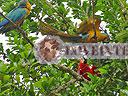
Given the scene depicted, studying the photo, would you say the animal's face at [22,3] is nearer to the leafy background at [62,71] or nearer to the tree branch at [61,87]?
the leafy background at [62,71]

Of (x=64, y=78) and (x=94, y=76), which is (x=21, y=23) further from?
(x=94, y=76)

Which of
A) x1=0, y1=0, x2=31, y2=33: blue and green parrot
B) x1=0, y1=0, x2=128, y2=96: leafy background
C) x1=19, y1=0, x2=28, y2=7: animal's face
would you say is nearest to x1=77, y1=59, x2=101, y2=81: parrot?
x1=0, y1=0, x2=128, y2=96: leafy background

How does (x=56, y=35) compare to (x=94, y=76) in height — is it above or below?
above

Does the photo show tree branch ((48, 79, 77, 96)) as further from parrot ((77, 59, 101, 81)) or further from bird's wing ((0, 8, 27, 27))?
bird's wing ((0, 8, 27, 27))

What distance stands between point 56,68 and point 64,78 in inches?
5.4

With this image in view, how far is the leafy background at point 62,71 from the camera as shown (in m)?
3.12

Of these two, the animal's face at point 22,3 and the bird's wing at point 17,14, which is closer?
the bird's wing at point 17,14

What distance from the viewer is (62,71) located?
3469 millimetres

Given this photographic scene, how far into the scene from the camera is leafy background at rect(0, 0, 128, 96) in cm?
312

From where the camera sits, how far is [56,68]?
11.3 feet

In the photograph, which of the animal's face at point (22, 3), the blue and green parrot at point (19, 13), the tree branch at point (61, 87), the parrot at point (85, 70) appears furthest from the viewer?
the animal's face at point (22, 3)

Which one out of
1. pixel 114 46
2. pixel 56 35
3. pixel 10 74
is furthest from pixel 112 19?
pixel 10 74

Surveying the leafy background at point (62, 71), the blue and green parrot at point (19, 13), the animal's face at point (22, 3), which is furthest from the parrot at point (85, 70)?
the animal's face at point (22, 3)

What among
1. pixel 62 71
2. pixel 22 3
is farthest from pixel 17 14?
pixel 62 71
